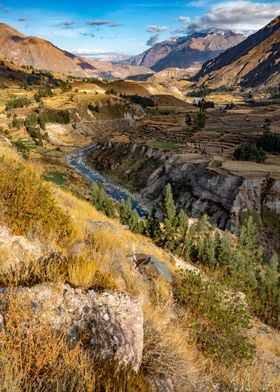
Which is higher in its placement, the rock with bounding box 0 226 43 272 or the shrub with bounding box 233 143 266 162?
the rock with bounding box 0 226 43 272

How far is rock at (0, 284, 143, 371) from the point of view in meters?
5.62

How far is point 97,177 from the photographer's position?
10638 cm

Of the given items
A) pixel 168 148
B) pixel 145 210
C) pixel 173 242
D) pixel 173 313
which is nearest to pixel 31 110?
pixel 168 148

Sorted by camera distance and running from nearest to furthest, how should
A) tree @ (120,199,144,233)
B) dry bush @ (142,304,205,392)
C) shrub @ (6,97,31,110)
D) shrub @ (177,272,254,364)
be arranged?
dry bush @ (142,304,205,392)
shrub @ (177,272,254,364)
tree @ (120,199,144,233)
shrub @ (6,97,31,110)

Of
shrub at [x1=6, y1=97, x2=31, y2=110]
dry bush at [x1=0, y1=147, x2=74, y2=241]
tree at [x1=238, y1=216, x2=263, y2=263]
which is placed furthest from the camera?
shrub at [x1=6, y1=97, x2=31, y2=110]

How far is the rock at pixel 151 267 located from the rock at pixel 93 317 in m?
6.29

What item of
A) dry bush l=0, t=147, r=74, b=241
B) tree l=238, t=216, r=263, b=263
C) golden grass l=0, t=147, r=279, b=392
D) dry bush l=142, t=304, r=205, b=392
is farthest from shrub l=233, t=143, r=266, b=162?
dry bush l=142, t=304, r=205, b=392

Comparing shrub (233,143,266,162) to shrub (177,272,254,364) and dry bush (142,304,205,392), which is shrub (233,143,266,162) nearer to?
shrub (177,272,254,364)

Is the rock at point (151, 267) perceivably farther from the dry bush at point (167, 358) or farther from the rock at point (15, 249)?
the dry bush at point (167, 358)

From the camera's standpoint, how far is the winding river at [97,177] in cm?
8700

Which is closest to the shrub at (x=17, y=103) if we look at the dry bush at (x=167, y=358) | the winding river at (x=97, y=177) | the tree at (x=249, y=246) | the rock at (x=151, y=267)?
the winding river at (x=97, y=177)

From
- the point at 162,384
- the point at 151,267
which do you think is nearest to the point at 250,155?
the point at 151,267

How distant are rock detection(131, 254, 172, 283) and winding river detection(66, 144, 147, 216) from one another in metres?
65.6

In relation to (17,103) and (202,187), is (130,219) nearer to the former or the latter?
(202,187)
